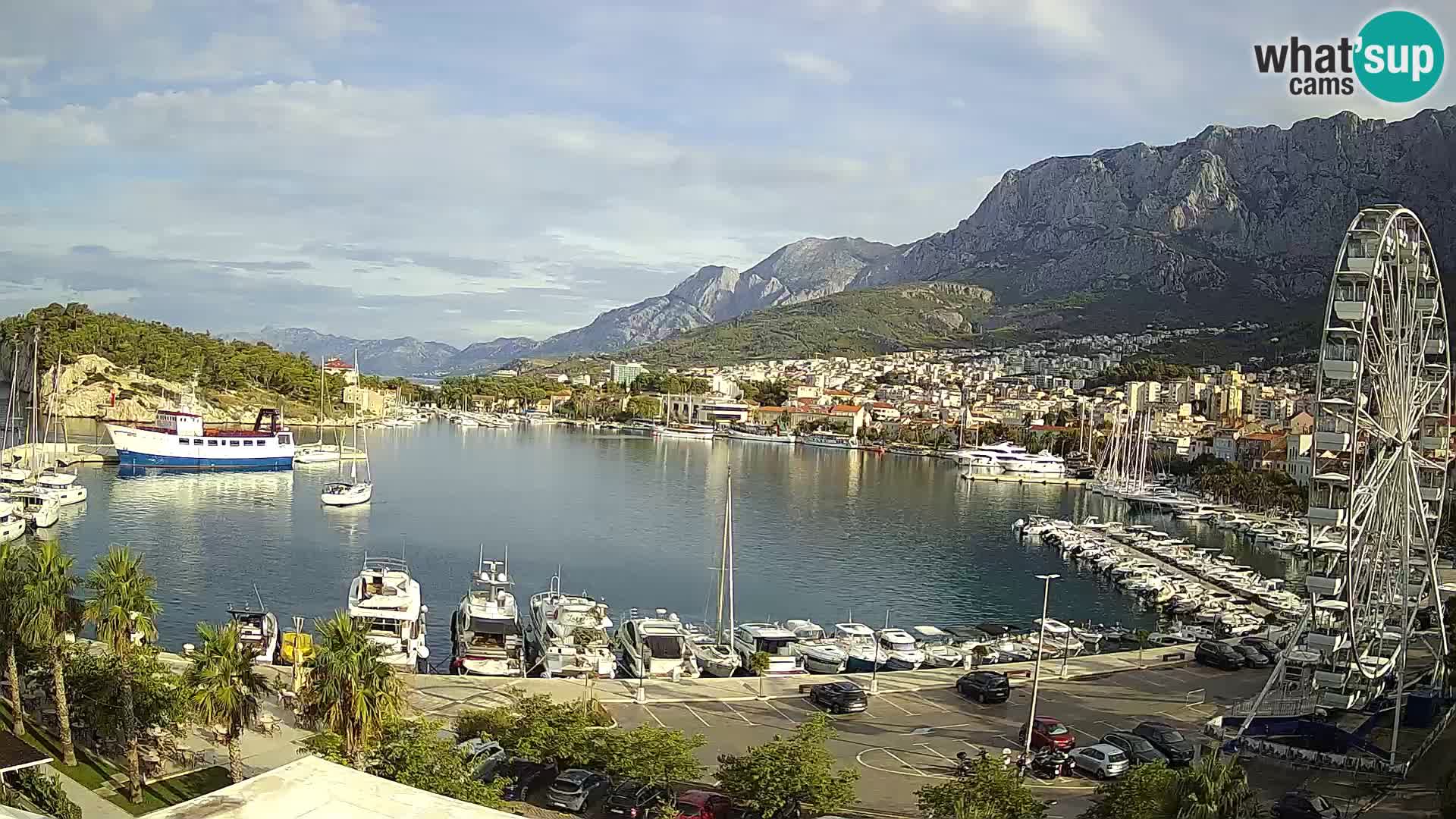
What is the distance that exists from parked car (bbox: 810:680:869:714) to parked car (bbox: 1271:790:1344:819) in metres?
7.16

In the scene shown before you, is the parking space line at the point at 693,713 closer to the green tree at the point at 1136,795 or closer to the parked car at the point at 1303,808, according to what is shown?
the green tree at the point at 1136,795

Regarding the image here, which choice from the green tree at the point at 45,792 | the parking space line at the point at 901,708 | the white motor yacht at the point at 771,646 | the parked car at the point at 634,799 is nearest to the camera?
the green tree at the point at 45,792

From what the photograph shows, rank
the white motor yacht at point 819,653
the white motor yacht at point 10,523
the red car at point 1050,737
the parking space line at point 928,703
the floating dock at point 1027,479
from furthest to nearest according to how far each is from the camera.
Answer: the floating dock at point 1027,479 → the white motor yacht at point 10,523 → the white motor yacht at point 819,653 → the parking space line at point 928,703 → the red car at point 1050,737

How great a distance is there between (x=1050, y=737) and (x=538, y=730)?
827 cm

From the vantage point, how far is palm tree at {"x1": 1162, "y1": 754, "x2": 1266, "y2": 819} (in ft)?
32.8

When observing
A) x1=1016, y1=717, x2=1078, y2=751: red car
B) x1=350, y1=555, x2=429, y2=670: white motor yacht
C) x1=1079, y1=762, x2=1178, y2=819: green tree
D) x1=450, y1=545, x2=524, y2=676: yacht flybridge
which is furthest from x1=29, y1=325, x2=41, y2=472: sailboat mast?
x1=1079, y1=762, x2=1178, y2=819: green tree

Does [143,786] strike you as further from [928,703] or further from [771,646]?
[771,646]

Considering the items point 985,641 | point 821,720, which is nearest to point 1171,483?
point 985,641

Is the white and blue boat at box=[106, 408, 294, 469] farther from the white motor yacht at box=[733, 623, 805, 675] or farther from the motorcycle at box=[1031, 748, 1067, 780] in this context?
the motorcycle at box=[1031, 748, 1067, 780]

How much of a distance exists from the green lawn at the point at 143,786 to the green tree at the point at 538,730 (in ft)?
11.0

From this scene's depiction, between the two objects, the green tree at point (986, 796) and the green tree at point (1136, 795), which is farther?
the green tree at point (986, 796)

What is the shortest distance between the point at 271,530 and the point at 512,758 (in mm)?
33239

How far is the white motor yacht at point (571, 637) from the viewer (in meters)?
24.2

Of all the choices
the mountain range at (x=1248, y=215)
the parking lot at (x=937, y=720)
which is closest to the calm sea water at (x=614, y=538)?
the parking lot at (x=937, y=720)
